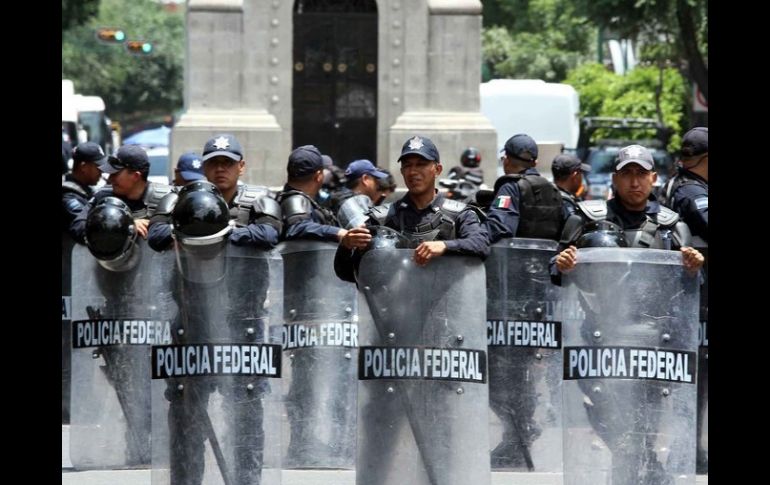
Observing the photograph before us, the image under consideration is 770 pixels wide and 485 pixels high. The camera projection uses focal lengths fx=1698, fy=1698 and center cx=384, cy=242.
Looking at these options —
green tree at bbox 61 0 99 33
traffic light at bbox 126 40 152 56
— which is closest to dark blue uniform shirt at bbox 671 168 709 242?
green tree at bbox 61 0 99 33

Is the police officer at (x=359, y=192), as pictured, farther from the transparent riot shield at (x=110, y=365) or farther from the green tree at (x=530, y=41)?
the green tree at (x=530, y=41)

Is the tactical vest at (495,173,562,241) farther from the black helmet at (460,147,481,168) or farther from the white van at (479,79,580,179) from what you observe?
the white van at (479,79,580,179)

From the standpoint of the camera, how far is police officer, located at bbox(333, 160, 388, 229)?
11.1 meters

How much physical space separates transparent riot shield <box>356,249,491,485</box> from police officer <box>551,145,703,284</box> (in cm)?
90

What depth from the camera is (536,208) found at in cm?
1071

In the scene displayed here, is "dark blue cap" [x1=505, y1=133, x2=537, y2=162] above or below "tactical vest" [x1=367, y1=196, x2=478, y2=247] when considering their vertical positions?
above

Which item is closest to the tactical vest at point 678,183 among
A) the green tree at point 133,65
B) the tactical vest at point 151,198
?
the tactical vest at point 151,198

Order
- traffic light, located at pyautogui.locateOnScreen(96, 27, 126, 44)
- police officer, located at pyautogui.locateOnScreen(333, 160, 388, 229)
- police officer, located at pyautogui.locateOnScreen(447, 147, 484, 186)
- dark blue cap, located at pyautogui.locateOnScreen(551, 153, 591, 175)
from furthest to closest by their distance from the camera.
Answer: traffic light, located at pyautogui.locateOnScreen(96, 27, 126, 44), police officer, located at pyautogui.locateOnScreen(447, 147, 484, 186), dark blue cap, located at pyautogui.locateOnScreen(551, 153, 591, 175), police officer, located at pyautogui.locateOnScreen(333, 160, 388, 229)

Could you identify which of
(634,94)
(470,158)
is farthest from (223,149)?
(634,94)

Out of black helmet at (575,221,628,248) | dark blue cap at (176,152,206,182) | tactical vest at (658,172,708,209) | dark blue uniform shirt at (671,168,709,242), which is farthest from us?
dark blue cap at (176,152,206,182)

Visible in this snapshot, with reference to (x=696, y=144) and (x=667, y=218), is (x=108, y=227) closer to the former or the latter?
(x=667, y=218)

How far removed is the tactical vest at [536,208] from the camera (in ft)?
35.1

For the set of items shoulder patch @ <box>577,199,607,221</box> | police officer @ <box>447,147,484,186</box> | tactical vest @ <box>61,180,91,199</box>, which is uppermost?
police officer @ <box>447,147,484,186</box>

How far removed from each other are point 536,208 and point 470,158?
10448 millimetres
